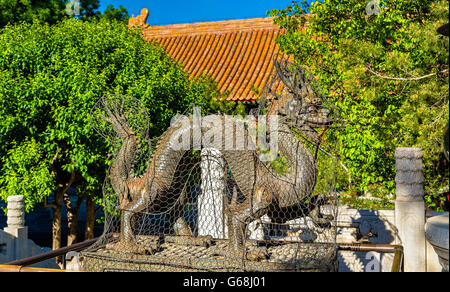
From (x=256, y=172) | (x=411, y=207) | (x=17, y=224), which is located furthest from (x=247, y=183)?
(x=17, y=224)

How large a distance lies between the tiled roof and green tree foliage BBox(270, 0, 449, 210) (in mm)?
2347

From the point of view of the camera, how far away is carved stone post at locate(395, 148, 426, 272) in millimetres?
4160

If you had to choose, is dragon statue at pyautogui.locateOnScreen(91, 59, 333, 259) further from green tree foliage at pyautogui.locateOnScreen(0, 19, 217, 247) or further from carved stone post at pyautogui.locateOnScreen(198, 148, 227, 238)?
green tree foliage at pyautogui.locateOnScreen(0, 19, 217, 247)

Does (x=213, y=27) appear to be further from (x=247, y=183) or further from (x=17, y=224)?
(x=247, y=183)

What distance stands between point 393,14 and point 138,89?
3.40m

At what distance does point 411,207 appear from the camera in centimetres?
420

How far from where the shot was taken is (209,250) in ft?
13.5

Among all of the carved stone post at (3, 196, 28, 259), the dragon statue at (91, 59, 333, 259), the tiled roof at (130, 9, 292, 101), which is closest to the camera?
the dragon statue at (91, 59, 333, 259)

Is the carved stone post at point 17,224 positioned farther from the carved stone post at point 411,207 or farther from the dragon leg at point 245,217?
the carved stone post at point 411,207

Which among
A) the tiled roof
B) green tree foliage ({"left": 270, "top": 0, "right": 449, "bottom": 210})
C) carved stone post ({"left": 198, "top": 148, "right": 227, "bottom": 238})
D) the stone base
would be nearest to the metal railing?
the stone base

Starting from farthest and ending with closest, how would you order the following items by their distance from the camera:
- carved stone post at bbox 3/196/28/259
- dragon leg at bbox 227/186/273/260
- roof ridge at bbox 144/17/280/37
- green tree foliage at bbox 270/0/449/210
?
roof ridge at bbox 144/17/280/37, carved stone post at bbox 3/196/28/259, green tree foliage at bbox 270/0/449/210, dragon leg at bbox 227/186/273/260

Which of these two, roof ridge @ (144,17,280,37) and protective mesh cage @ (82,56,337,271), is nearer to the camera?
protective mesh cage @ (82,56,337,271)

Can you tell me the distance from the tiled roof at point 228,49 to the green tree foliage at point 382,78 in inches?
92.4

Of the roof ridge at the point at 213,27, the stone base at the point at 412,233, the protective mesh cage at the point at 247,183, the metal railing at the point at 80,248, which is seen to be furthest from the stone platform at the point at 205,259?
the roof ridge at the point at 213,27
